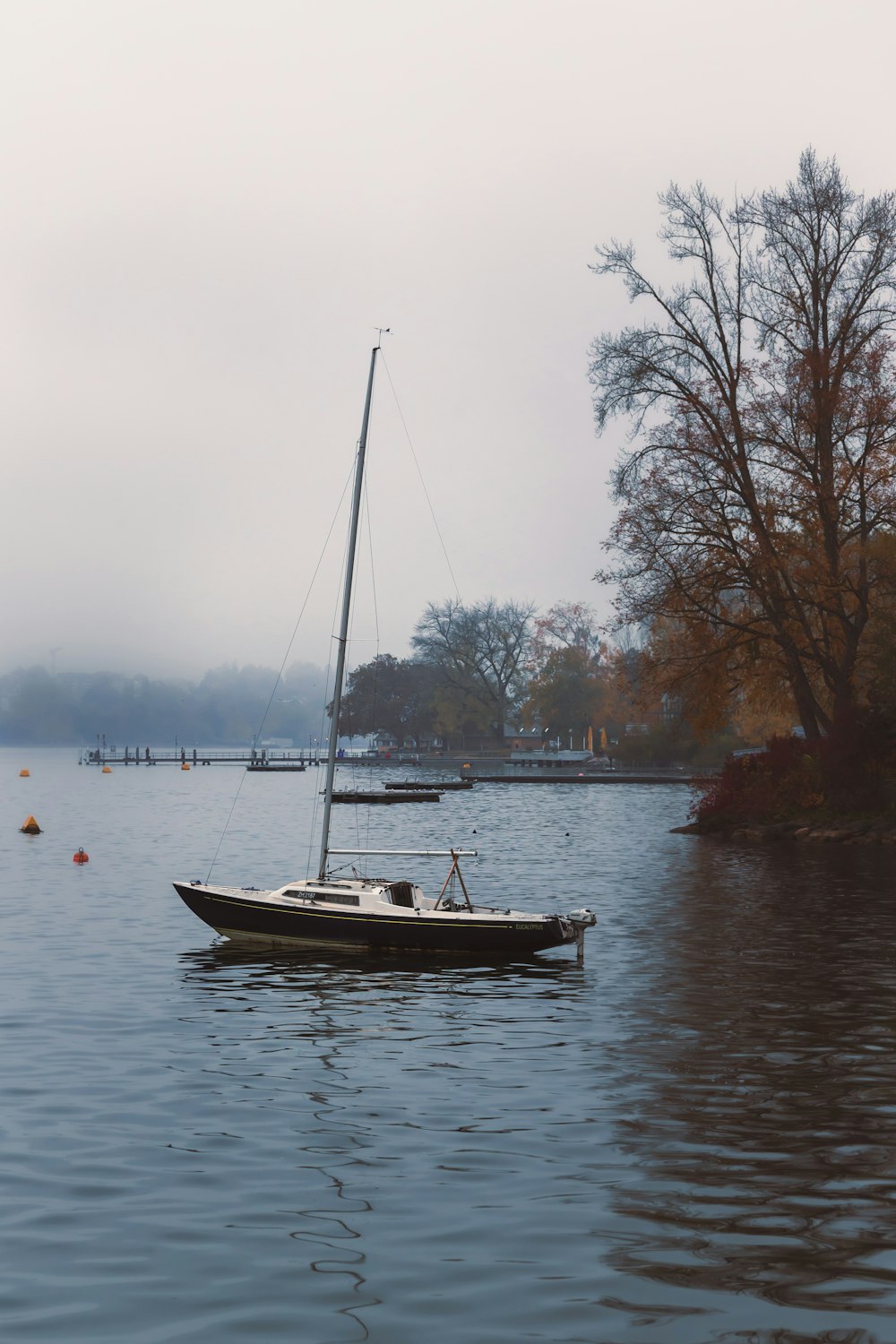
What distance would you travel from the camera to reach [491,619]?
7613 inches

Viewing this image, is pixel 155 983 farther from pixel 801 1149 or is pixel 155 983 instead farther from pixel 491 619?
pixel 491 619

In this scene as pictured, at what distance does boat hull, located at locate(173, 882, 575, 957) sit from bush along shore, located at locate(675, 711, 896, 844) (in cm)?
2830

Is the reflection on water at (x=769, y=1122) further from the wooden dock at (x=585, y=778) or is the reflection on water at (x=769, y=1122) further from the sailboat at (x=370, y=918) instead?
the wooden dock at (x=585, y=778)

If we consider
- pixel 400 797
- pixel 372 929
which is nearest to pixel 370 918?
pixel 372 929

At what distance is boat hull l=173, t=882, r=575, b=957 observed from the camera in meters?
26.5

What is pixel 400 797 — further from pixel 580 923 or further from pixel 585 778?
pixel 580 923

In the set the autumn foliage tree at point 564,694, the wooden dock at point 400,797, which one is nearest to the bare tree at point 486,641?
the autumn foliage tree at point 564,694

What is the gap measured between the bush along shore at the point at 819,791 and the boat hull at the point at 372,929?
92.8 feet

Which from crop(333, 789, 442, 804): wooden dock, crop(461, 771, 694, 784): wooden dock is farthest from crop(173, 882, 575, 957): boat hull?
crop(461, 771, 694, 784): wooden dock

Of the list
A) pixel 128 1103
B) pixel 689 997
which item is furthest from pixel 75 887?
pixel 128 1103

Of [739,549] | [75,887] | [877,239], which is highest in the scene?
[877,239]

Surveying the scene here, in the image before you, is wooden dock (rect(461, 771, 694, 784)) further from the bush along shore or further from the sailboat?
the sailboat

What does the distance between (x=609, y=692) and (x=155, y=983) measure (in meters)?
162

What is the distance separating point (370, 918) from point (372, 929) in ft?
0.90
